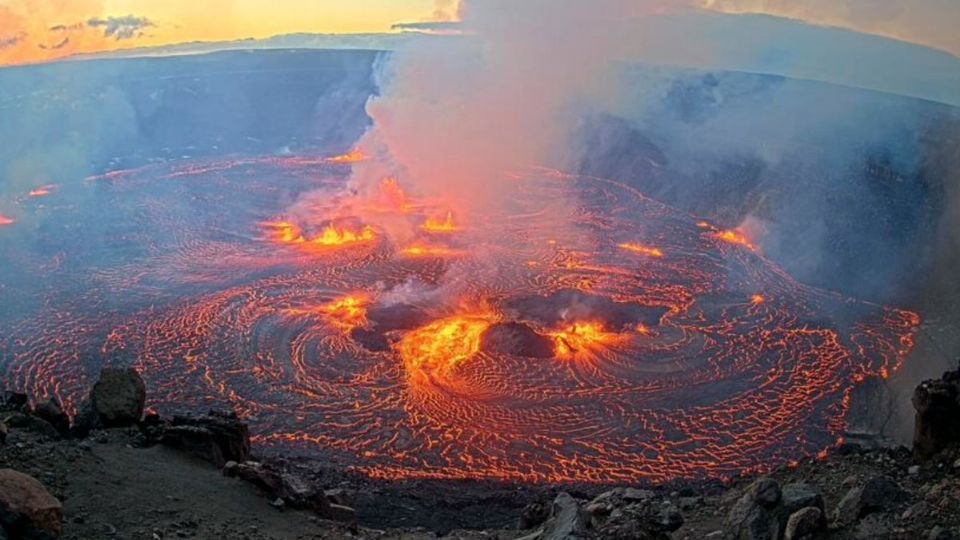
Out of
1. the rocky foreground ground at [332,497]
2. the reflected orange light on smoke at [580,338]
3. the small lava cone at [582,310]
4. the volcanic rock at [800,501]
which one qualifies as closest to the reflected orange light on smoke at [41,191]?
the small lava cone at [582,310]

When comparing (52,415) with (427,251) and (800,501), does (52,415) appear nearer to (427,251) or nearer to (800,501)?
(800,501)

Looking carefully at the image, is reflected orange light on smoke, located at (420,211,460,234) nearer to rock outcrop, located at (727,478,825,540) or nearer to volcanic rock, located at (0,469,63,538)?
rock outcrop, located at (727,478,825,540)

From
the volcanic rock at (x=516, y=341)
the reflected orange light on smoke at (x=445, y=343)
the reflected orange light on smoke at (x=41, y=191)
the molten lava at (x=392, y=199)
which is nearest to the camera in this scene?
the reflected orange light on smoke at (x=445, y=343)

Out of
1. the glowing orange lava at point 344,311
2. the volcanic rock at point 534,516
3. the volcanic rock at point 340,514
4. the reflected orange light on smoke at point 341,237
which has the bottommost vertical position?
the volcanic rock at point 340,514

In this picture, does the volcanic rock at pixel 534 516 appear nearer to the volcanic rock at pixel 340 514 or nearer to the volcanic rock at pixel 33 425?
the volcanic rock at pixel 340 514

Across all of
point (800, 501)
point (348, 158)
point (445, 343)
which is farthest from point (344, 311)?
point (348, 158)

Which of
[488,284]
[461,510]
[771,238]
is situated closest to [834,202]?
[771,238]

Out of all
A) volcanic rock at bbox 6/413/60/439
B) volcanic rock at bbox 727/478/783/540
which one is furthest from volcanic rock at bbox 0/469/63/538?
volcanic rock at bbox 727/478/783/540
